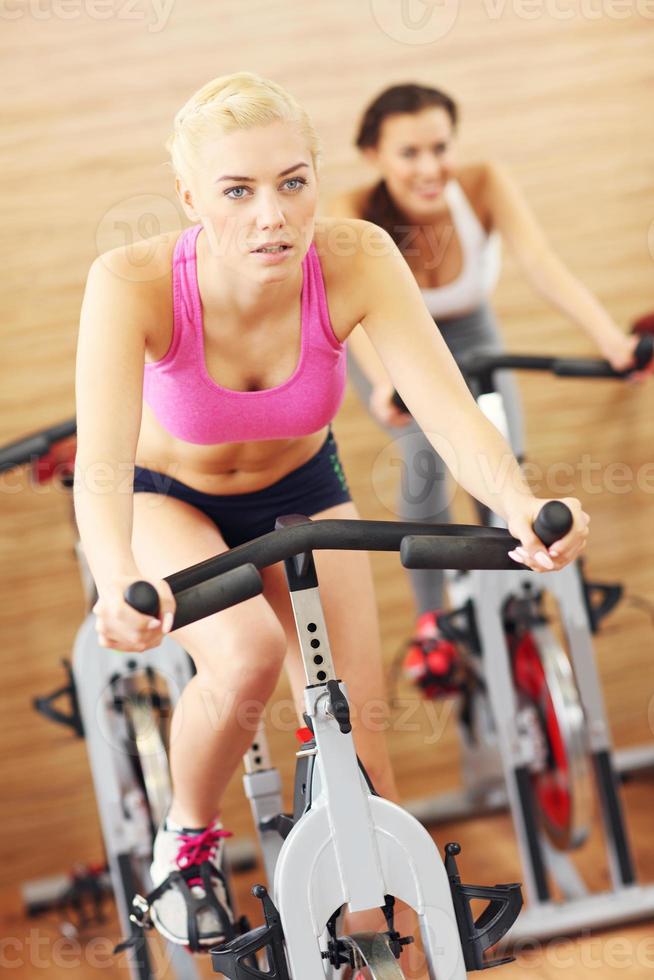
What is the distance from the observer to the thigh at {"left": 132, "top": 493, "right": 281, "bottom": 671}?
1759 mm

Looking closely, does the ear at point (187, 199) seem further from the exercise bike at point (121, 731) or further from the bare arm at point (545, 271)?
the bare arm at point (545, 271)

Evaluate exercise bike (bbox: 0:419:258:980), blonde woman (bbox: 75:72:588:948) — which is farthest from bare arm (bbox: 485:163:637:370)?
exercise bike (bbox: 0:419:258:980)

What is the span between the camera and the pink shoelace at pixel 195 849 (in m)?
1.97

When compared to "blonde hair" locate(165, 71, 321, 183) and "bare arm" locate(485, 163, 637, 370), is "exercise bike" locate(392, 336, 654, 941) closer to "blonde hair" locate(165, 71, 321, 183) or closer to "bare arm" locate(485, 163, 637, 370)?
"bare arm" locate(485, 163, 637, 370)

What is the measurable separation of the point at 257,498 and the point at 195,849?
1.84ft

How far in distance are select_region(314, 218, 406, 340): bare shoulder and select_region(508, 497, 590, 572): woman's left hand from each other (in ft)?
1.37

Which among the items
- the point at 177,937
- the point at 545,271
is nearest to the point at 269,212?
the point at 177,937

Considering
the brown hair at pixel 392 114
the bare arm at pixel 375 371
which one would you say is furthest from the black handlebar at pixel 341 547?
the brown hair at pixel 392 114

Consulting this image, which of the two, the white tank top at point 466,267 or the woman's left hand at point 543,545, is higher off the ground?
the white tank top at point 466,267

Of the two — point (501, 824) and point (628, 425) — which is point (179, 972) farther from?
point (628, 425)

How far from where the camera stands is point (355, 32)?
3.36 m

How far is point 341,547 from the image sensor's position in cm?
145

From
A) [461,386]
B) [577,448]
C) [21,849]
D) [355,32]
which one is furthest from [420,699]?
[461,386]

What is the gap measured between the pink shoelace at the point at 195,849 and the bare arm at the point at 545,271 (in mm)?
1324
